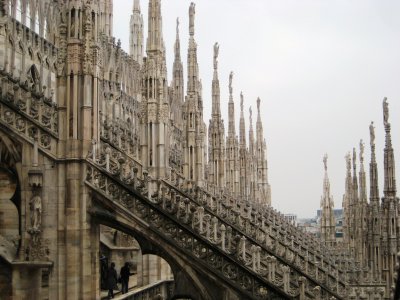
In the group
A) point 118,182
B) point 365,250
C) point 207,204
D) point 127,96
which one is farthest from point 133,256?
point 127,96

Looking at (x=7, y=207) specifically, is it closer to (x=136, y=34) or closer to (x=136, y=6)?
(x=136, y=34)

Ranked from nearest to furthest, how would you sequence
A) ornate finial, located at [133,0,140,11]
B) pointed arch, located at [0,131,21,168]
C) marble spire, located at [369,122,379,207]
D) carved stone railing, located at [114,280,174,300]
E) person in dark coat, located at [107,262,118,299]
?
pointed arch, located at [0,131,21,168], carved stone railing, located at [114,280,174,300], person in dark coat, located at [107,262,118,299], marble spire, located at [369,122,379,207], ornate finial, located at [133,0,140,11]

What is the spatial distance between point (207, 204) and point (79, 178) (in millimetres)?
10553

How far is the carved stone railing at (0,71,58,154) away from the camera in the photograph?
13727 mm

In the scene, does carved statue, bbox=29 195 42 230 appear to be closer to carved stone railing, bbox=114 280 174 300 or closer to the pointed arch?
the pointed arch

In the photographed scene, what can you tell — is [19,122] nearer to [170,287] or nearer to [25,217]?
[25,217]

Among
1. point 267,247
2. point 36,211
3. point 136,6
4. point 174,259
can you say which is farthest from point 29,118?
point 136,6

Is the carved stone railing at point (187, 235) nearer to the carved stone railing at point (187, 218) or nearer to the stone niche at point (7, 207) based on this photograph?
the carved stone railing at point (187, 218)

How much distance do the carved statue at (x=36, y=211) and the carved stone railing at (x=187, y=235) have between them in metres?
1.24

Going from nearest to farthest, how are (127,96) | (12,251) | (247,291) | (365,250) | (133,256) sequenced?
(247,291), (12,251), (133,256), (365,250), (127,96)

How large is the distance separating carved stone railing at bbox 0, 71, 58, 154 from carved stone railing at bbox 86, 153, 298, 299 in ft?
3.85

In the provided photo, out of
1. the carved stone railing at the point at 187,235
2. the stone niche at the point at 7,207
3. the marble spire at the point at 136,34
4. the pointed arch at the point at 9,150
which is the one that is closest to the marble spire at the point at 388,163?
the carved stone railing at the point at 187,235

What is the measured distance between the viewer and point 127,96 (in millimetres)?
43000

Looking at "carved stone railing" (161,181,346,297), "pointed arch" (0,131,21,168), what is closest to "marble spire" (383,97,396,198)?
"carved stone railing" (161,181,346,297)
